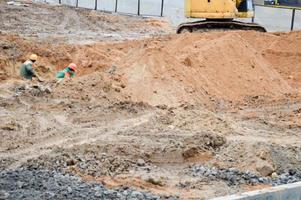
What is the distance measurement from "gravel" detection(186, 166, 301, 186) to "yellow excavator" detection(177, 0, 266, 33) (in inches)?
592

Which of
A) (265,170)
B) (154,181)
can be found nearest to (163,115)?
(265,170)

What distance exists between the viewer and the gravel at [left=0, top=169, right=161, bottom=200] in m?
7.82

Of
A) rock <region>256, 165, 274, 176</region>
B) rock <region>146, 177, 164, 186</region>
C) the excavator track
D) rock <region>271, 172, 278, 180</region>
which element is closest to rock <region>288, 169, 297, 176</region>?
rock <region>271, 172, 278, 180</region>

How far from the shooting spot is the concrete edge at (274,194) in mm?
6751

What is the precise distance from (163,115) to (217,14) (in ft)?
39.6

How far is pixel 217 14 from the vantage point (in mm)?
24391

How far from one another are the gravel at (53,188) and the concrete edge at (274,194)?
1668 mm

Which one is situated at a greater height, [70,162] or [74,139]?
[70,162]

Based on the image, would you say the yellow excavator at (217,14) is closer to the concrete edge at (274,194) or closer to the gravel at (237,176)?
the gravel at (237,176)

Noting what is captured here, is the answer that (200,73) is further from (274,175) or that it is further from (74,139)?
(274,175)

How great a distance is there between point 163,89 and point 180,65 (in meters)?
1.46

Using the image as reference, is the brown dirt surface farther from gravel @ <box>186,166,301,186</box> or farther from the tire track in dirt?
gravel @ <box>186,166,301,186</box>

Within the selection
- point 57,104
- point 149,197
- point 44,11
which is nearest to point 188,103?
point 57,104

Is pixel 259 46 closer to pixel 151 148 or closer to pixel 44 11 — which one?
pixel 151 148
